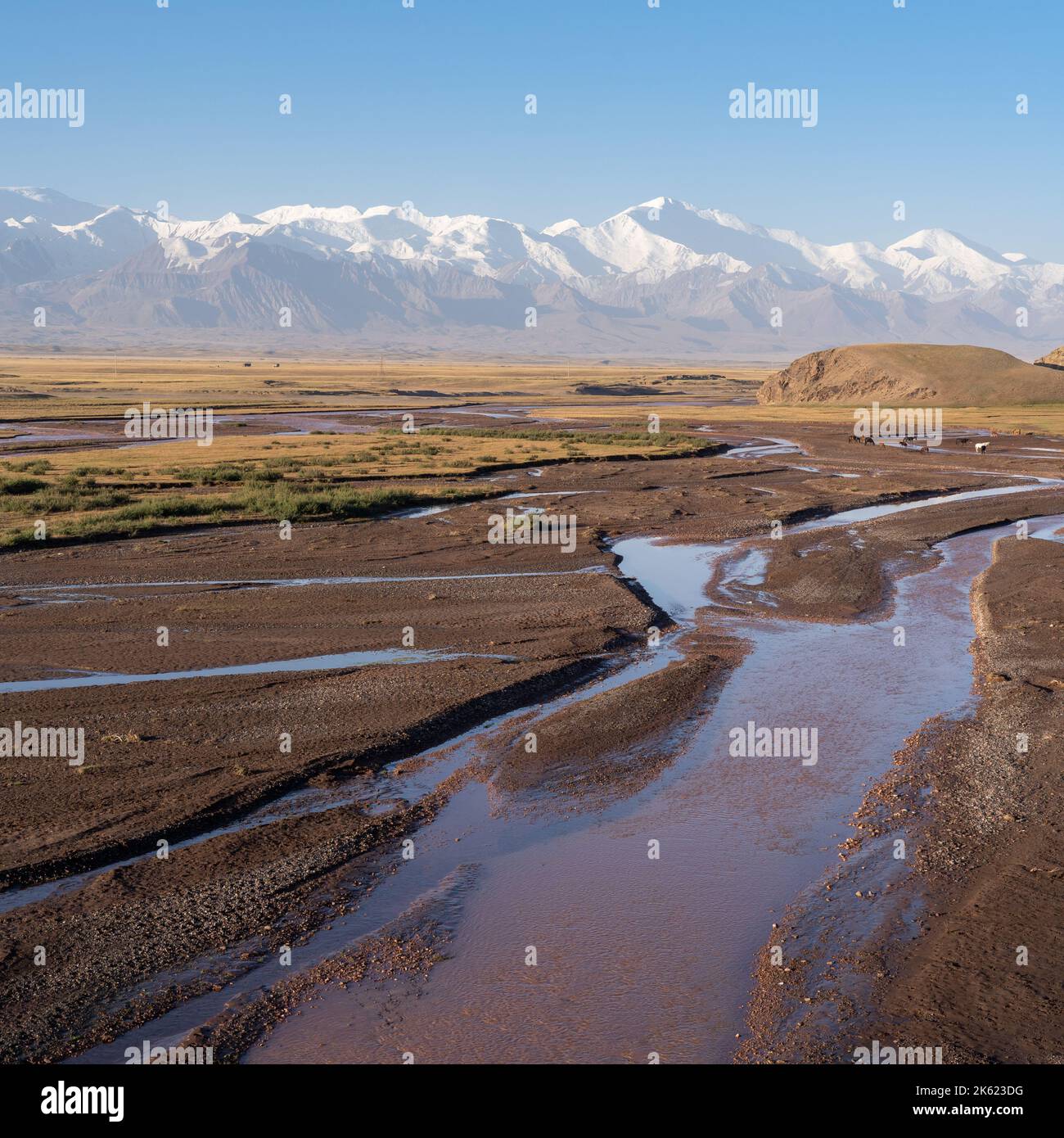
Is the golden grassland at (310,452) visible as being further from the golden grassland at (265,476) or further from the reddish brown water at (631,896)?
the reddish brown water at (631,896)

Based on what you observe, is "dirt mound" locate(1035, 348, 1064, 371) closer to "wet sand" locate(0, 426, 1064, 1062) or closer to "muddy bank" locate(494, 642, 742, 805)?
"wet sand" locate(0, 426, 1064, 1062)

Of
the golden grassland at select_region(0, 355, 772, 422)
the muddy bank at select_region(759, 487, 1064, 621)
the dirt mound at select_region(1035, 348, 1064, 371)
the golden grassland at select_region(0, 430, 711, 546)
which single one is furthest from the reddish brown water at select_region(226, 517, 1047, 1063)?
the dirt mound at select_region(1035, 348, 1064, 371)

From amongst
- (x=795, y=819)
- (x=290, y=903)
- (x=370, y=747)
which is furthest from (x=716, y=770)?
(x=290, y=903)

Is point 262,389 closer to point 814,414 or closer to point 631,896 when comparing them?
point 814,414

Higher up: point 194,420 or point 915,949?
point 194,420
